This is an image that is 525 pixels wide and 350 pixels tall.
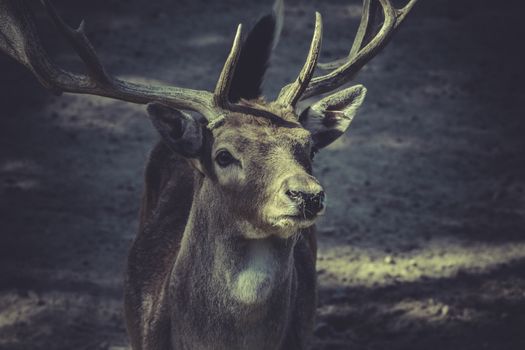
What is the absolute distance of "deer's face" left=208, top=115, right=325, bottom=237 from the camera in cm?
319

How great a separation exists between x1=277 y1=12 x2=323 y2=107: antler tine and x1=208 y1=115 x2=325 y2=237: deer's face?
0.22m

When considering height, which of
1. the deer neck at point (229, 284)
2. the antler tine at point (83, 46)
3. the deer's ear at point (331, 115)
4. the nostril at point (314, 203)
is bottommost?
the deer neck at point (229, 284)

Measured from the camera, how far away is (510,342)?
5270mm

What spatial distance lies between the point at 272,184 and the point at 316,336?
2416 mm

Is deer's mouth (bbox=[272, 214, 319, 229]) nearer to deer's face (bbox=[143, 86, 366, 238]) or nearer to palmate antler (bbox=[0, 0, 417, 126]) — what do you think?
deer's face (bbox=[143, 86, 366, 238])

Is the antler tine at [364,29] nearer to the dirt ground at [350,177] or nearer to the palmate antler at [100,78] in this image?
the palmate antler at [100,78]

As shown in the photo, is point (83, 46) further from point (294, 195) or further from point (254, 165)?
point (294, 195)

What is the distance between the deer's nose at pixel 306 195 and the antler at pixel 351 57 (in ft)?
2.36

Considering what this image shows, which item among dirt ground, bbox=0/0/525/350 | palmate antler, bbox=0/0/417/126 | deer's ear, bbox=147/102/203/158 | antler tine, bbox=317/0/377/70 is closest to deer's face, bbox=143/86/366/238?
deer's ear, bbox=147/102/203/158

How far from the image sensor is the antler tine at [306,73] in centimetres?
361

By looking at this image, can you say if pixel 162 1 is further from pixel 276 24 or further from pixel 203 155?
pixel 203 155

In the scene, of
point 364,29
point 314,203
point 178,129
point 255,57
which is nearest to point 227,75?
point 178,129

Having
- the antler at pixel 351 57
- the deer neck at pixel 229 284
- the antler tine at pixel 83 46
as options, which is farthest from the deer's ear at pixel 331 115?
the antler tine at pixel 83 46

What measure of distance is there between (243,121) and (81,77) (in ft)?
3.14
